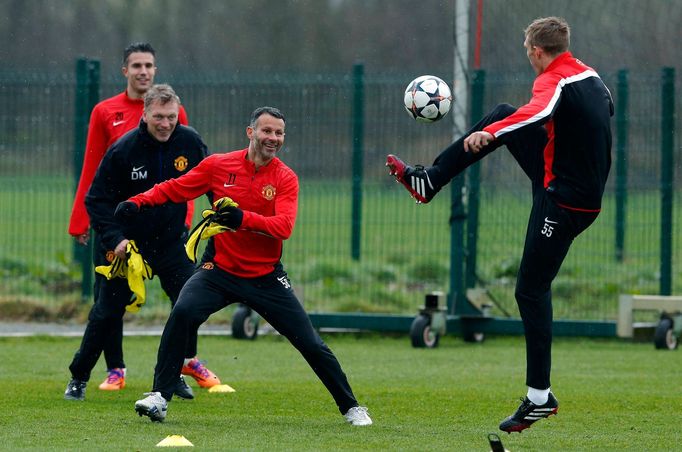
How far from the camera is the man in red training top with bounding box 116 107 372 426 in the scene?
822 cm

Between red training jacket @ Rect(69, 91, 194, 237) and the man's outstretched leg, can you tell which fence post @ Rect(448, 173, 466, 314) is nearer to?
red training jacket @ Rect(69, 91, 194, 237)

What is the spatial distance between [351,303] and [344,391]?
22.5 ft

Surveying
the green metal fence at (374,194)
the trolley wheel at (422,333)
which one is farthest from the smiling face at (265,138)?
the green metal fence at (374,194)

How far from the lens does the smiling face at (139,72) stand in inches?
397

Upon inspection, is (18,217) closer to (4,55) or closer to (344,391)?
(4,55)

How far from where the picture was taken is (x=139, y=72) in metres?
10.1

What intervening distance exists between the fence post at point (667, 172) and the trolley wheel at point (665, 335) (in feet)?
4.01

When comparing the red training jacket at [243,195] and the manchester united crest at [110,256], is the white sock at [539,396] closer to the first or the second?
the red training jacket at [243,195]

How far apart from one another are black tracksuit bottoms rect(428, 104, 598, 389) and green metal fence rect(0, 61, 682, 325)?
595cm

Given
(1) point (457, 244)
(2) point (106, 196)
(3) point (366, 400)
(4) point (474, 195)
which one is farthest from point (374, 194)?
(2) point (106, 196)

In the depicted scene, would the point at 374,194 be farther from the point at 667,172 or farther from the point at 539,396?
the point at 539,396

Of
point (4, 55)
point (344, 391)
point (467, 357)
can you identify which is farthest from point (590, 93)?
point (4, 55)

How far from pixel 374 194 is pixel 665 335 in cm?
370

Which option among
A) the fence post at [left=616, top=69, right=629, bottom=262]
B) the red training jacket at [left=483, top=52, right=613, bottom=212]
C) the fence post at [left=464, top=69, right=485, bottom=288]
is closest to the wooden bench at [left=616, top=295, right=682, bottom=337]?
the fence post at [left=616, top=69, right=629, bottom=262]
